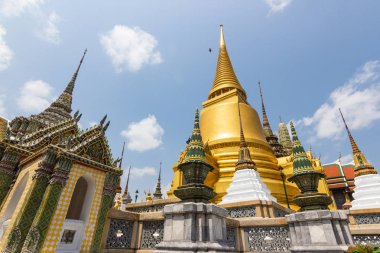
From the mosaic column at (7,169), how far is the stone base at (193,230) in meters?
8.97

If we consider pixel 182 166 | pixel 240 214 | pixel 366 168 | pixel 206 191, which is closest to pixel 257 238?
pixel 206 191

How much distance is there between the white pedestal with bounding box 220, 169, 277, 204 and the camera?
11.9 meters

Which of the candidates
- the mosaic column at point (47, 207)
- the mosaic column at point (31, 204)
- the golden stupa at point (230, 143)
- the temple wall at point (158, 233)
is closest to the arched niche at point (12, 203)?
the mosaic column at point (31, 204)

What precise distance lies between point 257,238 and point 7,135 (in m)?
12.6

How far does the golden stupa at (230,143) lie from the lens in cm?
1603

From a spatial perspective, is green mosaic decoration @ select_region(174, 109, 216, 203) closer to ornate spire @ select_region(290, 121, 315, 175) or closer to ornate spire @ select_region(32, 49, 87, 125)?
ornate spire @ select_region(290, 121, 315, 175)

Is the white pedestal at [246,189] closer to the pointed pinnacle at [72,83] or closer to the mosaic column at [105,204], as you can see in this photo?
the mosaic column at [105,204]

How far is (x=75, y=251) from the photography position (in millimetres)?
7648

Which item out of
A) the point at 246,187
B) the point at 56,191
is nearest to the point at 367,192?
the point at 246,187

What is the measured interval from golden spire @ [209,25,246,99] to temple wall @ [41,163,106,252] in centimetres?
1989

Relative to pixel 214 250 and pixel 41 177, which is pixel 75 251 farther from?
pixel 214 250

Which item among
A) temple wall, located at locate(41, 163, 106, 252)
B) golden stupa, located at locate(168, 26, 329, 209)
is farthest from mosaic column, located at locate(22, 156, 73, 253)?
golden stupa, located at locate(168, 26, 329, 209)

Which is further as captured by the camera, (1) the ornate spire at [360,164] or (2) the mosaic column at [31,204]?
(1) the ornate spire at [360,164]

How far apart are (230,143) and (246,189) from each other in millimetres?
7113
